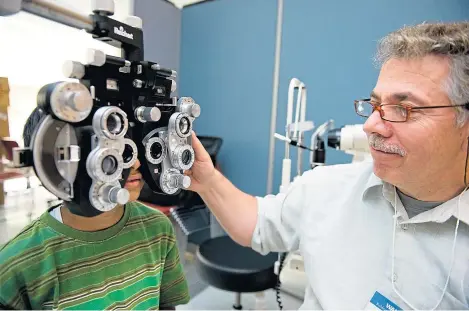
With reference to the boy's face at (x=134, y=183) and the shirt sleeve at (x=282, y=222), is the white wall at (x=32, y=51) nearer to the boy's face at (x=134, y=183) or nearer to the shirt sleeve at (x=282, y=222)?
the boy's face at (x=134, y=183)

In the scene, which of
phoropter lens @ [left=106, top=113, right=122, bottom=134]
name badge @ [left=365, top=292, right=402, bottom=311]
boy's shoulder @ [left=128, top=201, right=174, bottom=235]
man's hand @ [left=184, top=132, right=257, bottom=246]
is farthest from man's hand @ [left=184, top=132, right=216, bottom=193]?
name badge @ [left=365, top=292, right=402, bottom=311]

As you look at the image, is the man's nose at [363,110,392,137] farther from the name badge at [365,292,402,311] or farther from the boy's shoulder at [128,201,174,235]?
the boy's shoulder at [128,201,174,235]

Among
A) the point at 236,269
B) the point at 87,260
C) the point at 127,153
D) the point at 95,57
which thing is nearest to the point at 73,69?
the point at 95,57

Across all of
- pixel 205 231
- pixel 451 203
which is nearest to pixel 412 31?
pixel 451 203

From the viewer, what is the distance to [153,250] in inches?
29.0

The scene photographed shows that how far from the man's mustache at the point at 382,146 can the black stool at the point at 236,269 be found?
89 centimetres

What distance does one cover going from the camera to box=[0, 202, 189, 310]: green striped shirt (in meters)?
0.55

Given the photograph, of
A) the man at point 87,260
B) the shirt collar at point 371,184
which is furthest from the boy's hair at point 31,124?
the shirt collar at point 371,184

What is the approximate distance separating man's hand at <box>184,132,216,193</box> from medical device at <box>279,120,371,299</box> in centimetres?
65

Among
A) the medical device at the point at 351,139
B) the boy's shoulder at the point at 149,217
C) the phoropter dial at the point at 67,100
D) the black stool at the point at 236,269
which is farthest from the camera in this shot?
the black stool at the point at 236,269

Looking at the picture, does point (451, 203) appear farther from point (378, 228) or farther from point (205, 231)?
point (205, 231)

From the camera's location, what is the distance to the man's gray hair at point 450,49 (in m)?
0.76

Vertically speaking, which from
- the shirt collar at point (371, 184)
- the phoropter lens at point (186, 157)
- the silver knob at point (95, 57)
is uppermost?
the silver knob at point (95, 57)

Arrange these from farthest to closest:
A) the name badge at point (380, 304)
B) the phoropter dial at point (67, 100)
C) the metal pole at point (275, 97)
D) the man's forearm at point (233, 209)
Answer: the metal pole at point (275, 97), the man's forearm at point (233, 209), the name badge at point (380, 304), the phoropter dial at point (67, 100)
